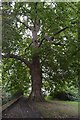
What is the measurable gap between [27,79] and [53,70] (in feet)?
4.69

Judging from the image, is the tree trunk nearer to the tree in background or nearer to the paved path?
the tree in background

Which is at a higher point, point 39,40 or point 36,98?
point 39,40

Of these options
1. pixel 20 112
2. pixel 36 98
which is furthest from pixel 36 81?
pixel 20 112

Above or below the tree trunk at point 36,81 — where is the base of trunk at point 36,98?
below

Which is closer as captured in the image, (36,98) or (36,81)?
(36,98)

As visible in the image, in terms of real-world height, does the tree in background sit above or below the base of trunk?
above

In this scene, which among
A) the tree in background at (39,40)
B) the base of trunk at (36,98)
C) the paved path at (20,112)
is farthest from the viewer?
the base of trunk at (36,98)

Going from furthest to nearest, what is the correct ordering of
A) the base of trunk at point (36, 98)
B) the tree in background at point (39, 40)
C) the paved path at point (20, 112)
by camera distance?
the base of trunk at point (36, 98)
the paved path at point (20, 112)
the tree in background at point (39, 40)

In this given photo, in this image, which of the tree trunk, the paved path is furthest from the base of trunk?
the paved path

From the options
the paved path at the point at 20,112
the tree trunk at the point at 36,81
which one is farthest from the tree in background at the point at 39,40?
the paved path at the point at 20,112

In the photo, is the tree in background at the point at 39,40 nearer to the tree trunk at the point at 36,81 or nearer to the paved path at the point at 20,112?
the tree trunk at the point at 36,81

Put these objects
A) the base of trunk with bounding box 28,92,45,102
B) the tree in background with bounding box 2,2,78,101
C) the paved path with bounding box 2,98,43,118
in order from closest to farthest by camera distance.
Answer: the tree in background with bounding box 2,2,78,101 < the paved path with bounding box 2,98,43,118 < the base of trunk with bounding box 28,92,45,102

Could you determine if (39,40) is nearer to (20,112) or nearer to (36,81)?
(36,81)

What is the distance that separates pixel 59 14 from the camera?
448cm
